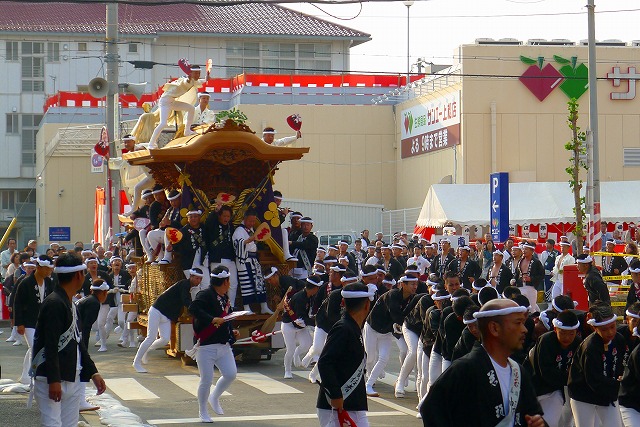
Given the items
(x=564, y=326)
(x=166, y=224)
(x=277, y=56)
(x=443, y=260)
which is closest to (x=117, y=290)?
(x=166, y=224)

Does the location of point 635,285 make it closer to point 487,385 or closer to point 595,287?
point 595,287

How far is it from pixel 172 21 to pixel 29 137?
9525mm

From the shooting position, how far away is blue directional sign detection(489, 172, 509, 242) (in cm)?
2450

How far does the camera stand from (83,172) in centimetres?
5003

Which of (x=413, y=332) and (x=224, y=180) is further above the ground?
(x=224, y=180)

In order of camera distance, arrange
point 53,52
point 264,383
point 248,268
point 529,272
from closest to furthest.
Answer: point 264,383
point 248,268
point 529,272
point 53,52

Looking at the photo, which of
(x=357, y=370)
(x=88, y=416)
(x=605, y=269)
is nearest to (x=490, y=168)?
(x=605, y=269)

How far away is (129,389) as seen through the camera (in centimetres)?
1530

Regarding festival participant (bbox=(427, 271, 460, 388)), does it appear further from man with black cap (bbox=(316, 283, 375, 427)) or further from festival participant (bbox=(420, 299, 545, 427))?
festival participant (bbox=(420, 299, 545, 427))

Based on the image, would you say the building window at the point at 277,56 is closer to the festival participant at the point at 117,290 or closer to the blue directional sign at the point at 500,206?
the blue directional sign at the point at 500,206

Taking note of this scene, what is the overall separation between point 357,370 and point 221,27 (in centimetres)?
5112

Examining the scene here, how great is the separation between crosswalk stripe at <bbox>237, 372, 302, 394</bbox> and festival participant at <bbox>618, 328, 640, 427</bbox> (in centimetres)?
635

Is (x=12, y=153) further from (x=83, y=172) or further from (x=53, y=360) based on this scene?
(x=53, y=360)

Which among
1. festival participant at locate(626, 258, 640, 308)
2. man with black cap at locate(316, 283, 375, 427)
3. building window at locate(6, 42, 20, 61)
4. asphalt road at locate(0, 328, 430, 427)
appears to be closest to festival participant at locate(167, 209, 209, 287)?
asphalt road at locate(0, 328, 430, 427)
